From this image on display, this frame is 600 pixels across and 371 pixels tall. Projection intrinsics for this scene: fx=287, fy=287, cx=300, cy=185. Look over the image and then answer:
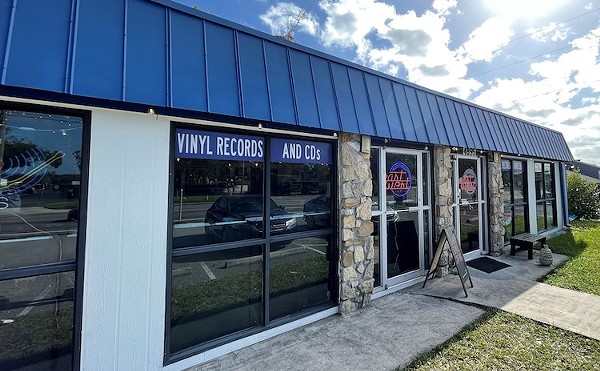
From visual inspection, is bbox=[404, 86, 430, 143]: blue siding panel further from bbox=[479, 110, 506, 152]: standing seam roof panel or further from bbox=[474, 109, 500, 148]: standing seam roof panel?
bbox=[479, 110, 506, 152]: standing seam roof panel

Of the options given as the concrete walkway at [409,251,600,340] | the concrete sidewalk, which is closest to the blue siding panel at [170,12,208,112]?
the concrete sidewalk

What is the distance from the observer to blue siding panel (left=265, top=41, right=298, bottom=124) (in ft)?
10.6

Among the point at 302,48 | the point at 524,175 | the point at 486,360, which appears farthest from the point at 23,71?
the point at 524,175

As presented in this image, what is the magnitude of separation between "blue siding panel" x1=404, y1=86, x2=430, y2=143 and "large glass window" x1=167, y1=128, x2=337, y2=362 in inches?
67.9

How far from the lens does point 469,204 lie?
6898 mm

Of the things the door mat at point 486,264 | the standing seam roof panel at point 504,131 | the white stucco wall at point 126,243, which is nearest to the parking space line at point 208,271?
the white stucco wall at point 126,243

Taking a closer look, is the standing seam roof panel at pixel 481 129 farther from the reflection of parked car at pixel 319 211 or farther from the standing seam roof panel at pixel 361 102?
the reflection of parked car at pixel 319 211

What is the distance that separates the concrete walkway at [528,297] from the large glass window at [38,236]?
16.1 ft

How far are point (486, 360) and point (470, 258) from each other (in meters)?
4.24

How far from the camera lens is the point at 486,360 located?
3.10 metres

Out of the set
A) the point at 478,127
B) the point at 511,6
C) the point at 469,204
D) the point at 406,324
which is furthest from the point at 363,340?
the point at 511,6

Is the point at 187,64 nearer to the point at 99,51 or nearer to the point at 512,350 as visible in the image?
the point at 99,51

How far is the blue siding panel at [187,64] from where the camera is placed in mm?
2602

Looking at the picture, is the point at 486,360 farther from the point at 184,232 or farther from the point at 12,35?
the point at 12,35
